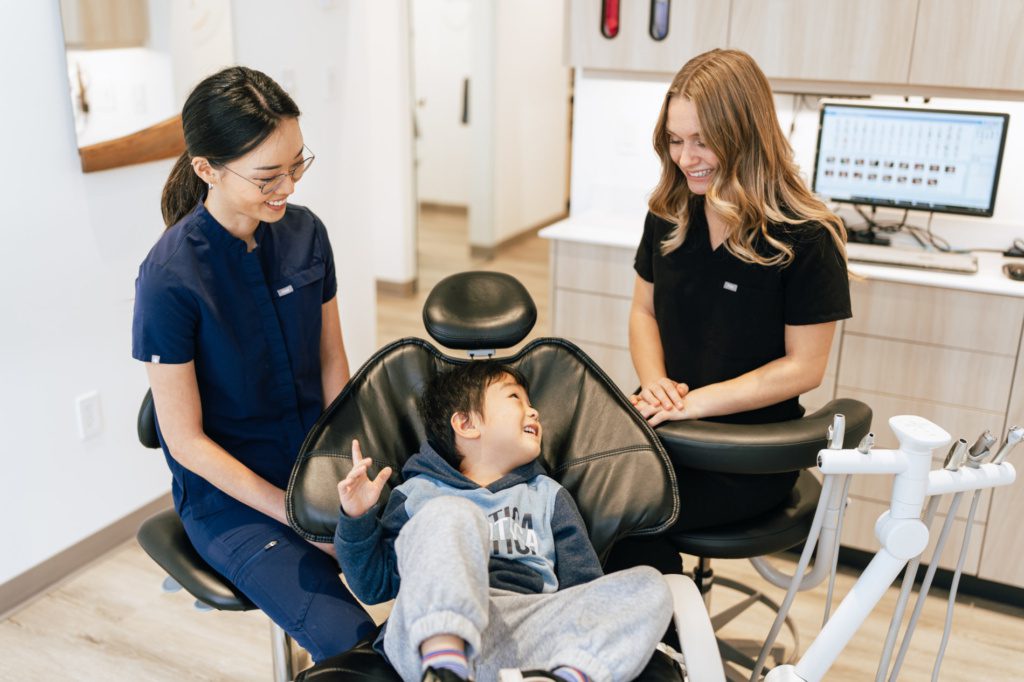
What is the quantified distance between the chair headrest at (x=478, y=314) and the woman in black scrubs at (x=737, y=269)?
274 mm

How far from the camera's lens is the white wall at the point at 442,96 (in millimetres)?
6273

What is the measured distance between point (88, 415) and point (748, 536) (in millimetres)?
1757

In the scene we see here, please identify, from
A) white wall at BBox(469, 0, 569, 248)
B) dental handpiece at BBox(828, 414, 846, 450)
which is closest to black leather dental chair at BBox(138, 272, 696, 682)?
dental handpiece at BBox(828, 414, 846, 450)

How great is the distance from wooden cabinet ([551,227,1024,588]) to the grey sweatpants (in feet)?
4.55

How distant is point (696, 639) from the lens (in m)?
1.34

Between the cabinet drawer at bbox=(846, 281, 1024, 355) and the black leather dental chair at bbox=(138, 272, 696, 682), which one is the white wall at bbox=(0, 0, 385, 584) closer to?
the black leather dental chair at bbox=(138, 272, 696, 682)

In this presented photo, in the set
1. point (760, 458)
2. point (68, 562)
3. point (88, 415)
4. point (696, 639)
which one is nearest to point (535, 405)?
point (760, 458)

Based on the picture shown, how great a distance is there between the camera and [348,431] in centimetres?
160

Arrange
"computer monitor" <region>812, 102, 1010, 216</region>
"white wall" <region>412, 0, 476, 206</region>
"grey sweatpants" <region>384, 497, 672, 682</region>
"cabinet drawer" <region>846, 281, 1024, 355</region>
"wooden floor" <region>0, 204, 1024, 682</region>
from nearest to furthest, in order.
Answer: "grey sweatpants" <region>384, 497, 672, 682</region>, "wooden floor" <region>0, 204, 1024, 682</region>, "cabinet drawer" <region>846, 281, 1024, 355</region>, "computer monitor" <region>812, 102, 1010, 216</region>, "white wall" <region>412, 0, 476, 206</region>

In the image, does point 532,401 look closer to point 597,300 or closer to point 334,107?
point 597,300

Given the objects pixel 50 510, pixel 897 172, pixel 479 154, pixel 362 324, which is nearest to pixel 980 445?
pixel 897 172

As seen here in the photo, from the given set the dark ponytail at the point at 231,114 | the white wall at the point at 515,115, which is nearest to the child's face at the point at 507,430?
the dark ponytail at the point at 231,114

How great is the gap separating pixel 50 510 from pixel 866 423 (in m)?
1.98

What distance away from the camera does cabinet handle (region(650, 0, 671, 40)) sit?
2840 mm
